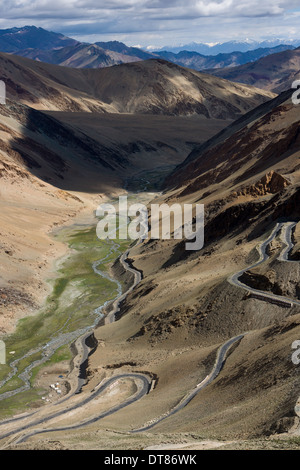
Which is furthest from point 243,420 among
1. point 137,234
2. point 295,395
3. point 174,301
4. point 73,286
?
point 137,234

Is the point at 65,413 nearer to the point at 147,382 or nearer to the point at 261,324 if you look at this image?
the point at 147,382
